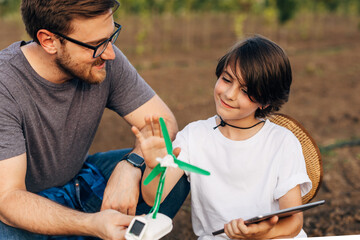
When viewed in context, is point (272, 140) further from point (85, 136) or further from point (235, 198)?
point (85, 136)

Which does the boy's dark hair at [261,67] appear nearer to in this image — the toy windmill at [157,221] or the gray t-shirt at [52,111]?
the toy windmill at [157,221]

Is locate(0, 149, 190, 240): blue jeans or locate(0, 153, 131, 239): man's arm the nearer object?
locate(0, 153, 131, 239): man's arm

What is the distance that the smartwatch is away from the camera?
2.41 meters

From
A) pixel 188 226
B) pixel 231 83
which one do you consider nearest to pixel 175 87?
pixel 188 226

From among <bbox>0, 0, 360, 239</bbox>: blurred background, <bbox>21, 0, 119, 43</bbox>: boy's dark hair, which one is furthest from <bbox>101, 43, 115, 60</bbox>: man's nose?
<bbox>0, 0, 360, 239</bbox>: blurred background

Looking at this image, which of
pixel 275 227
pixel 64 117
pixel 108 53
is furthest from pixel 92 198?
pixel 275 227

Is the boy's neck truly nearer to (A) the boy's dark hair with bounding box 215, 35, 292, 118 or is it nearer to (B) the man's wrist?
(A) the boy's dark hair with bounding box 215, 35, 292, 118

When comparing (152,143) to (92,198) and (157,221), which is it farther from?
(92,198)

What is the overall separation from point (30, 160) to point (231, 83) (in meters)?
1.33

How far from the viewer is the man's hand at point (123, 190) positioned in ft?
7.30

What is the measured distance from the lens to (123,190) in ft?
7.47

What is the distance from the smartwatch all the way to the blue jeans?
9.3 inches

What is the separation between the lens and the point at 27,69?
7.44 feet

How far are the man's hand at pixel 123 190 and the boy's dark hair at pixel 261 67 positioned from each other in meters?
0.88
